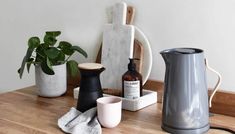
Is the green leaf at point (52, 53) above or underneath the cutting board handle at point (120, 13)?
underneath

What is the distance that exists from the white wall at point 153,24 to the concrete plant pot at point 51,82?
188 millimetres

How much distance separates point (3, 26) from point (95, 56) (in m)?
0.70

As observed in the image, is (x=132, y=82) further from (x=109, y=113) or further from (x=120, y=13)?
(x=120, y=13)

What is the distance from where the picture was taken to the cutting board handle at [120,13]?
146 cm

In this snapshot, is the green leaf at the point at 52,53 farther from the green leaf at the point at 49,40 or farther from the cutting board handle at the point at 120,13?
the cutting board handle at the point at 120,13

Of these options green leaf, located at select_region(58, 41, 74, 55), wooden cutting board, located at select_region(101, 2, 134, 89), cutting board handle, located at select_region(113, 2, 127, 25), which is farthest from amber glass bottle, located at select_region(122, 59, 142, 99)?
green leaf, located at select_region(58, 41, 74, 55)

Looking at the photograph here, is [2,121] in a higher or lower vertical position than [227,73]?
lower

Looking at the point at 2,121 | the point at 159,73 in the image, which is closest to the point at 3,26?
the point at 2,121

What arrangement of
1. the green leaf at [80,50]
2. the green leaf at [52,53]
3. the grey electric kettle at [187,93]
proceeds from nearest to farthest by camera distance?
1. the grey electric kettle at [187,93]
2. the green leaf at [52,53]
3. the green leaf at [80,50]

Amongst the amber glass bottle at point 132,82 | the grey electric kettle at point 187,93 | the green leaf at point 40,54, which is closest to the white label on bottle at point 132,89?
the amber glass bottle at point 132,82

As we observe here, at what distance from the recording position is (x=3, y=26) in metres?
2.02

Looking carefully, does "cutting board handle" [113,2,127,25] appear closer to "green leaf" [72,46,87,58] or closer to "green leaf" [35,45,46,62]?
"green leaf" [72,46,87,58]

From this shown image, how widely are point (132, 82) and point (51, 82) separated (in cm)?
39

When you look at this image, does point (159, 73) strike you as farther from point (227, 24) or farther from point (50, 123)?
point (50, 123)
